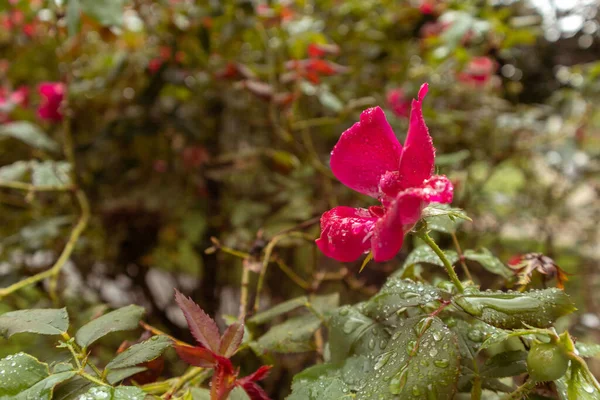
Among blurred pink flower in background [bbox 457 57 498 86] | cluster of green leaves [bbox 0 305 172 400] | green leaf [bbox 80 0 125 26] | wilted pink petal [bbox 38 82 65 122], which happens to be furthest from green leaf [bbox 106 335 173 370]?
blurred pink flower in background [bbox 457 57 498 86]

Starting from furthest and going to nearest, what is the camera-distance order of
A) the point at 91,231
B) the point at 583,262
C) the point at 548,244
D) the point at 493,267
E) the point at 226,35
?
1. the point at 583,262
2. the point at 548,244
3. the point at 91,231
4. the point at 226,35
5. the point at 493,267

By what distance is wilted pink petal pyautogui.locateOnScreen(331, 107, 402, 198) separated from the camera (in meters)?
0.31

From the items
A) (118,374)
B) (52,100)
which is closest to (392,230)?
(118,374)

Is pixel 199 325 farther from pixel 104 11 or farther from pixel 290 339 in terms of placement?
pixel 104 11

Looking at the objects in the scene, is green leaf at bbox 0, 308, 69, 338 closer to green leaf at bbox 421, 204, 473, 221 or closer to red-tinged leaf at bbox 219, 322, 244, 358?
red-tinged leaf at bbox 219, 322, 244, 358

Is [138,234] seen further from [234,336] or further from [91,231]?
[234,336]

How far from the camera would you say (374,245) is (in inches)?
10.2

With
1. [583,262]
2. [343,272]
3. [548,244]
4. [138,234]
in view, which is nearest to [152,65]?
[138,234]

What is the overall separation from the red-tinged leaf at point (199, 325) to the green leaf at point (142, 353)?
2 cm

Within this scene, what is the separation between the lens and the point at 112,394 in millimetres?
261

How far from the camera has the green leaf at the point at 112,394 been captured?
26 centimetres

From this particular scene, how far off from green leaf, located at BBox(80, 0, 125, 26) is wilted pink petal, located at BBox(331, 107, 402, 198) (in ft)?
1.52

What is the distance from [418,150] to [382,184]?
3 centimetres

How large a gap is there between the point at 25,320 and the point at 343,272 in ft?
1.41
